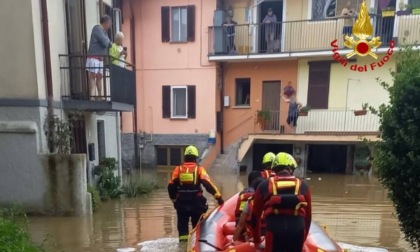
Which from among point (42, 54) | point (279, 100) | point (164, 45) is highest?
point (164, 45)

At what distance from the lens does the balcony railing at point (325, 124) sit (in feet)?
49.3

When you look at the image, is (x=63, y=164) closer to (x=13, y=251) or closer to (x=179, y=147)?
(x=13, y=251)

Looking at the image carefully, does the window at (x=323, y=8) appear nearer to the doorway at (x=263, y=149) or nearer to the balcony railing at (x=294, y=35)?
the balcony railing at (x=294, y=35)

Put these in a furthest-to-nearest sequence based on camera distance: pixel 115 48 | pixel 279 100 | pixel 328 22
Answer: pixel 279 100 < pixel 328 22 < pixel 115 48

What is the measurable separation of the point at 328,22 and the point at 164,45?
7320mm

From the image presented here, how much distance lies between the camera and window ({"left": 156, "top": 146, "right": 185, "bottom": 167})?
17391 mm

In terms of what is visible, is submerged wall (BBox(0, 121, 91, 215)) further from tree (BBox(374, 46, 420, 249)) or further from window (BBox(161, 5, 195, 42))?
window (BBox(161, 5, 195, 42))

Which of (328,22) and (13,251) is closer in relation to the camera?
(13,251)

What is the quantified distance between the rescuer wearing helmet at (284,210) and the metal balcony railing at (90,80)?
5.91 meters

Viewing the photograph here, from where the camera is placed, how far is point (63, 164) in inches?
303

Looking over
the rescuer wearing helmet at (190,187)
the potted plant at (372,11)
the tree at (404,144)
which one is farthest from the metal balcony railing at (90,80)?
the potted plant at (372,11)

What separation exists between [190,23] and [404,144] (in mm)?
13416

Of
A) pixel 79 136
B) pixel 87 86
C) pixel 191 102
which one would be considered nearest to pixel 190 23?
pixel 191 102

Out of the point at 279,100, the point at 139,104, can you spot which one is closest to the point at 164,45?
the point at 139,104
